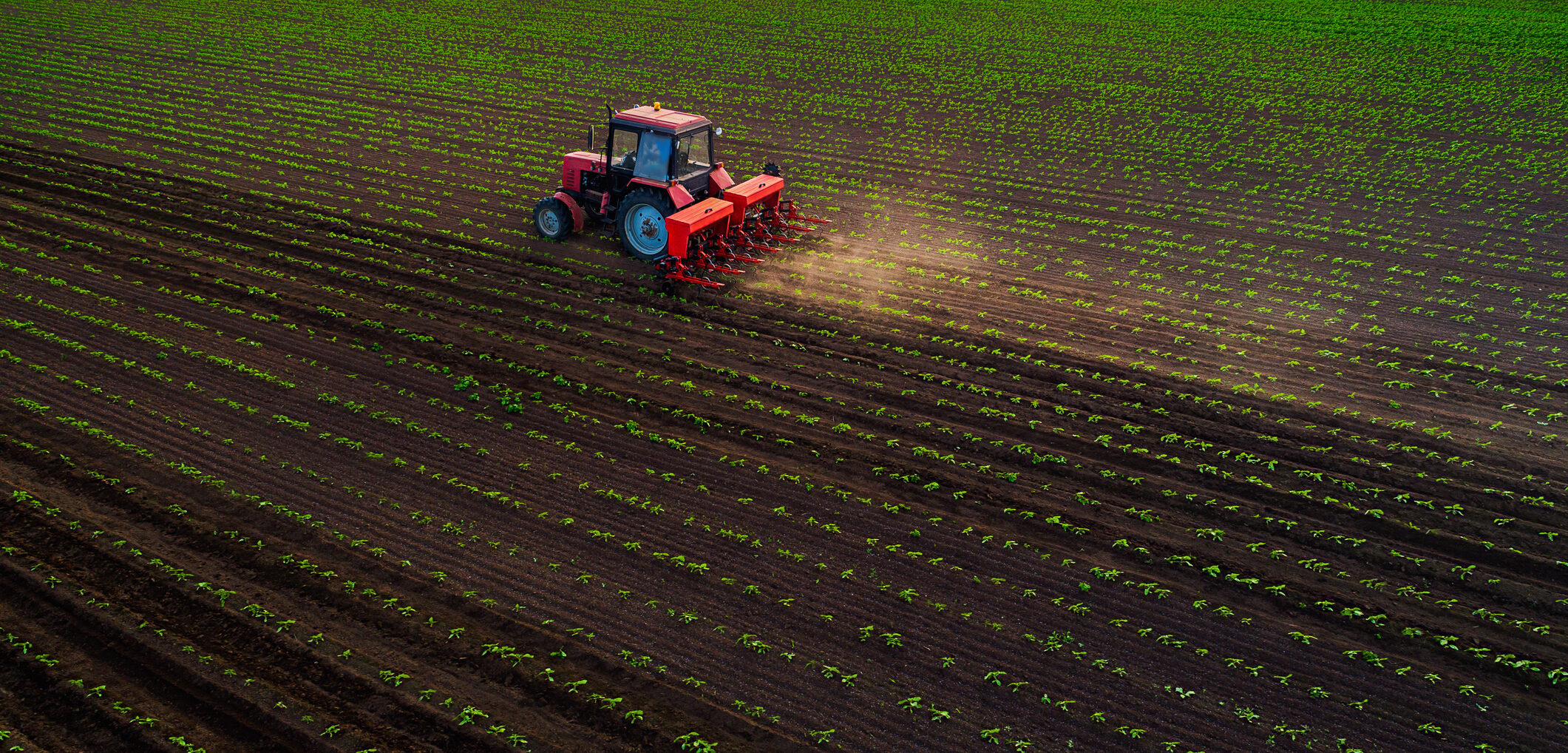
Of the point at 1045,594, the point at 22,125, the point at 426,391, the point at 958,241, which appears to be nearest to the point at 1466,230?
the point at 958,241

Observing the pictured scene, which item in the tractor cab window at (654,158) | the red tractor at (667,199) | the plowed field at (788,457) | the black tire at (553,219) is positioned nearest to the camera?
the plowed field at (788,457)

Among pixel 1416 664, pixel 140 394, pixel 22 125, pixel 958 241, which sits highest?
pixel 958 241

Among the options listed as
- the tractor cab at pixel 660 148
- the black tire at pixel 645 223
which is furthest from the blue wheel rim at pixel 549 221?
the tractor cab at pixel 660 148

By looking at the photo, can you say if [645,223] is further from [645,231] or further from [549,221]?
[549,221]

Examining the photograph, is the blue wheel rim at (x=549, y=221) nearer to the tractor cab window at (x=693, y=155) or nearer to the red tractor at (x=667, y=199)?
the red tractor at (x=667, y=199)

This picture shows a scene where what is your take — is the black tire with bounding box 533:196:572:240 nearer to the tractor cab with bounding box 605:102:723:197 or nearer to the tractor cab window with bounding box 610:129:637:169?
the tractor cab with bounding box 605:102:723:197

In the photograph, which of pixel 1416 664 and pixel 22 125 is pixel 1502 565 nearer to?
pixel 1416 664
